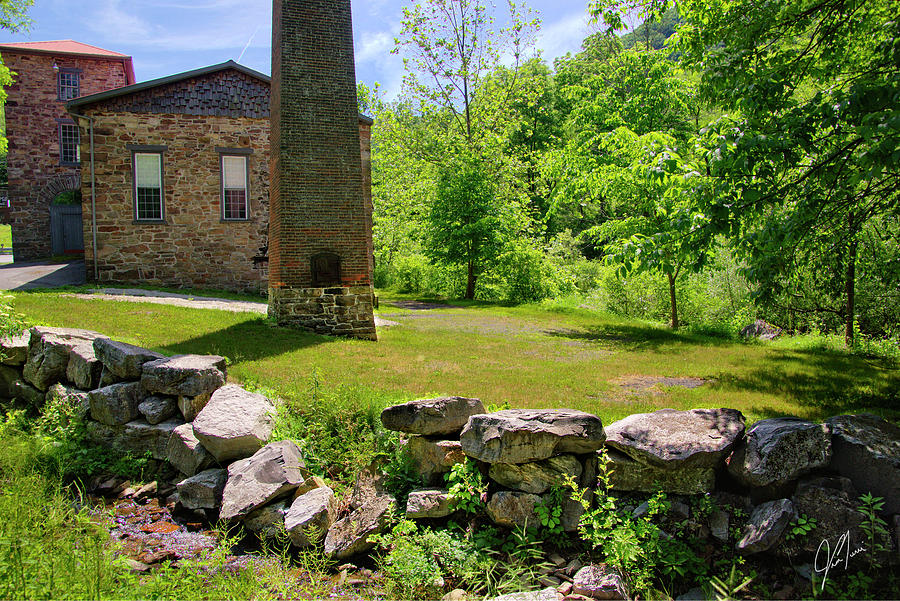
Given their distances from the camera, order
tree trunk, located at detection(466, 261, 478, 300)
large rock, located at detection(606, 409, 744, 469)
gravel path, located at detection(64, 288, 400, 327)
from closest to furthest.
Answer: large rock, located at detection(606, 409, 744, 469)
gravel path, located at detection(64, 288, 400, 327)
tree trunk, located at detection(466, 261, 478, 300)

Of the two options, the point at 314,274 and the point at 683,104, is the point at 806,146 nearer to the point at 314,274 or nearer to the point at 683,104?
the point at 314,274

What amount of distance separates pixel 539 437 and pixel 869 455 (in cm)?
229

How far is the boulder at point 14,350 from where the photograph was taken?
25.2 feet

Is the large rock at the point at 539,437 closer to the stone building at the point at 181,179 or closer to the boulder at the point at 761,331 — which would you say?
the boulder at the point at 761,331

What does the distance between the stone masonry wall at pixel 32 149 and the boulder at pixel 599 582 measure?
89.3 ft

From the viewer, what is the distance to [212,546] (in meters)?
4.87

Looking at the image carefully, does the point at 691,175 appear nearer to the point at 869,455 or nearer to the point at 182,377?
the point at 869,455

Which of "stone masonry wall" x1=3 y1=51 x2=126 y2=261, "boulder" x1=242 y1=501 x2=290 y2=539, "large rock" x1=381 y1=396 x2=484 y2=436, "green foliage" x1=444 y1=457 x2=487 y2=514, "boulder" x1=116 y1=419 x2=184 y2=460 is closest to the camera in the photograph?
"green foliage" x1=444 y1=457 x2=487 y2=514

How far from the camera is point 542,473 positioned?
4.61 metres

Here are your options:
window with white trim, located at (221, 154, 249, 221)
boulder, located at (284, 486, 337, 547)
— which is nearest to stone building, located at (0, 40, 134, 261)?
window with white trim, located at (221, 154, 249, 221)

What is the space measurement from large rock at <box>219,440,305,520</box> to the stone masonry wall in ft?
80.0

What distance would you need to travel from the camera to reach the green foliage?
4668 mm

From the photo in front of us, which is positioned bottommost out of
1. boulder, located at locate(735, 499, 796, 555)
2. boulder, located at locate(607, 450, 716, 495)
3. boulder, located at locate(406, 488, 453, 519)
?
boulder, located at locate(406, 488, 453, 519)

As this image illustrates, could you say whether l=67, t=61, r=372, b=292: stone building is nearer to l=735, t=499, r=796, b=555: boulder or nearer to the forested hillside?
the forested hillside
